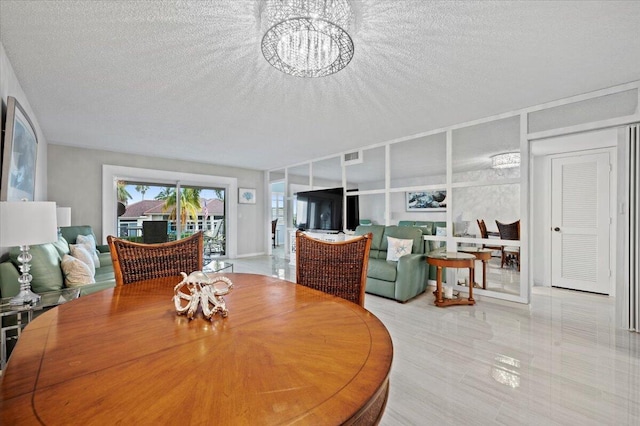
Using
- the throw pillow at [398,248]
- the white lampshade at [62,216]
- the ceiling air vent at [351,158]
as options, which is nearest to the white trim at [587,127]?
the throw pillow at [398,248]

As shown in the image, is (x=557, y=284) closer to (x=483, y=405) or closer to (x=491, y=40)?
(x=483, y=405)

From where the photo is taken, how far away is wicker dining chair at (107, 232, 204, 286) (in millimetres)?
1598

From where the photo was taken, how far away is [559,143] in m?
3.79

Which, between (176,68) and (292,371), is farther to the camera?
(176,68)

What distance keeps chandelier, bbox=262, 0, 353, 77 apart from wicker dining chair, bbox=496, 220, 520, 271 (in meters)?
2.94

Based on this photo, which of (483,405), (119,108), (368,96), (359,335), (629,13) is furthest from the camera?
(119,108)

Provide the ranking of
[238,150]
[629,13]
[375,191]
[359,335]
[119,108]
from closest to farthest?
[359,335] < [629,13] < [119,108] < [375,191] < [238,150]

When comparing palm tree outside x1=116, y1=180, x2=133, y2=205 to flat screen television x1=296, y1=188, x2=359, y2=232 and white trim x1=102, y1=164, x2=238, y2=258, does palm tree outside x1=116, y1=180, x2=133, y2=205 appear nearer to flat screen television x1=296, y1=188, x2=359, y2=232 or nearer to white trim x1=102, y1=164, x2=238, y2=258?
white trim x1=102, y1=164, x2=238, y2=258

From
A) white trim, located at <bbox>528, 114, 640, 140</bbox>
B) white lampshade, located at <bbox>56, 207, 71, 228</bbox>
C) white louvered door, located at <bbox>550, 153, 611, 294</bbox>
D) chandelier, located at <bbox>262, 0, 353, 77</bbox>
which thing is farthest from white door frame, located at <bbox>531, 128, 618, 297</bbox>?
white lampshade, located at <bbox>56, 207, 71, 228</bbox>

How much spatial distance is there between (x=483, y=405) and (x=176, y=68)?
3.35m

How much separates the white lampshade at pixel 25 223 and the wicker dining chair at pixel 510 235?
4.34m

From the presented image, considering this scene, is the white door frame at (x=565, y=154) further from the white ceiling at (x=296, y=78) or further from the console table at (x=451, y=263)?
the console table at (x=451, y=263)

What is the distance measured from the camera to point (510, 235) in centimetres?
340

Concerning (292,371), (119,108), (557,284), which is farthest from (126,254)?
(557,284)
